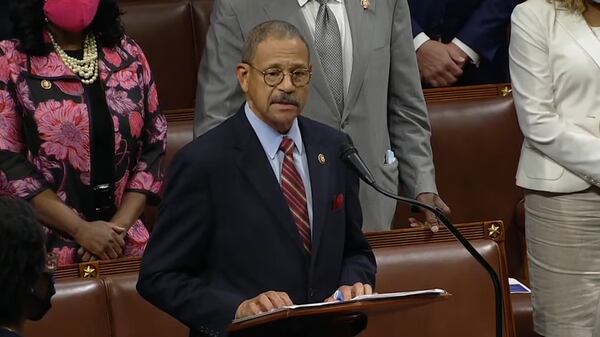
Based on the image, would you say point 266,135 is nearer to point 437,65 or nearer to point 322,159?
point 322,159

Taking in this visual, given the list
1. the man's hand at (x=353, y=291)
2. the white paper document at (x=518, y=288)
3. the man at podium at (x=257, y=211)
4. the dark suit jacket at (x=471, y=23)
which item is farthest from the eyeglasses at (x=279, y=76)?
the dark suit jacket at (x=471, y=23)

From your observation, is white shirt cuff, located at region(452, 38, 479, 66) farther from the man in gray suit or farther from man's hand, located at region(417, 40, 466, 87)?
the man in gray suit

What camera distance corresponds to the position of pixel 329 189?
250cm

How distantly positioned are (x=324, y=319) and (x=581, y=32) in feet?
4.35

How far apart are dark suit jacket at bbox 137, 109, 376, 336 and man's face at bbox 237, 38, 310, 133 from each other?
0.04 metres

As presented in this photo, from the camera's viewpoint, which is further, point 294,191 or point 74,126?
point 74,126

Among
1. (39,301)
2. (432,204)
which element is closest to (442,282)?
(432,204)

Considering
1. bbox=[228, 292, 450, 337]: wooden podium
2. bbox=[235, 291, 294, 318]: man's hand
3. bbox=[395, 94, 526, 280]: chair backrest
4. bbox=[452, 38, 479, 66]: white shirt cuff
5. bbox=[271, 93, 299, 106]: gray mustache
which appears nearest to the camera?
bbox=[228, 292, 450, 337]: wooden podium

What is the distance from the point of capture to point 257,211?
246 centimetres

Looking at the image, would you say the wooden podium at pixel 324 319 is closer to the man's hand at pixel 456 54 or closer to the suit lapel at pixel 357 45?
the suit lapel at pixel 357 45

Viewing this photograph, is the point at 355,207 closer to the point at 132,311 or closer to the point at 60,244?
the point at 132,311

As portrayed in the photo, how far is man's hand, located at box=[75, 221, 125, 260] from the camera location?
10.0 ft

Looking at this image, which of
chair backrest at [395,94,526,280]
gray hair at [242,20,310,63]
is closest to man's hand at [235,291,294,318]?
gray hair at [242,20,310,63]

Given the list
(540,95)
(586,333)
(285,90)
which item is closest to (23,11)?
(285,90)
